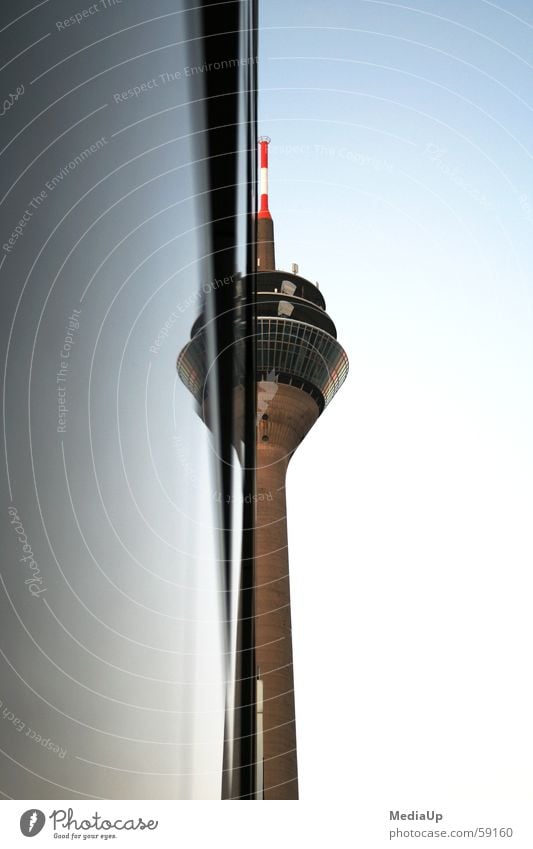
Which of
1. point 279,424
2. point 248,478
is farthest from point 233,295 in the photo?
point 279,424

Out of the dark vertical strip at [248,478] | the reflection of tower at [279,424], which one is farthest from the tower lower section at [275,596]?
the dark vertical strip at [248,478]

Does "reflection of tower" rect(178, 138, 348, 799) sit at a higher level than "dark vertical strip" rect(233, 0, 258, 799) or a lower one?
higher

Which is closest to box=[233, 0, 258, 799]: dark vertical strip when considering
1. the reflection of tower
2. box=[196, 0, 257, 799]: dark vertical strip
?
box=[196, 0, 257, 799]: dark vertical strip

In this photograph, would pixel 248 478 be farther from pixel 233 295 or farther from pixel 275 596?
pixel 275 596

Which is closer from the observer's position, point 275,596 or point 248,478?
point 248,478

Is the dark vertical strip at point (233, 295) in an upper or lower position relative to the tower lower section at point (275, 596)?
lower

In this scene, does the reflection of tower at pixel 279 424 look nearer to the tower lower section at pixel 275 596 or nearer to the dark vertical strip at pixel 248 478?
the tower lower section at pixel 275 596

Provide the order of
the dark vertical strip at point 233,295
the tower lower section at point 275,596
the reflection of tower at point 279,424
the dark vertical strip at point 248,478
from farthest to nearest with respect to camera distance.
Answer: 1. the reflection of tower at point 279,424
2. the tower lower section at point 275,596
3. the dark vertical strip at point 248,478
4. the dark vertical strip at point 233,295

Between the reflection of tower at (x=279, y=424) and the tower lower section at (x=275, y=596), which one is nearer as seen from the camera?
the tower lower section at (x=275, y=596)

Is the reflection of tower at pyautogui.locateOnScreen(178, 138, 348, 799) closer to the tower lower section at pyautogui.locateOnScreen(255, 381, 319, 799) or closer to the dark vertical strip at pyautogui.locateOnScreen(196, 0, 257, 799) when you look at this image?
the tower lower section at pyautogui.locateOnScreen(255, 381, 319, 799)
